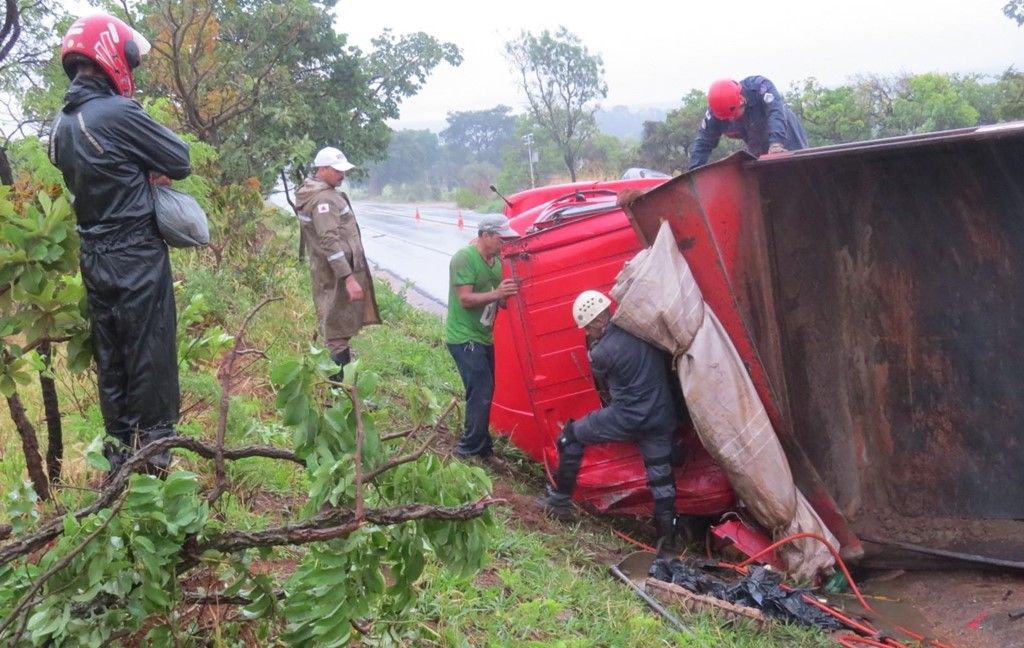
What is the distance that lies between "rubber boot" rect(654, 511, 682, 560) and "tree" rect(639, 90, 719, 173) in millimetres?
16921

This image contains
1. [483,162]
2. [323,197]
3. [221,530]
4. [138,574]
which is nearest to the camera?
[138,574]

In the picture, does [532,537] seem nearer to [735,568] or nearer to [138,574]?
[735,568]

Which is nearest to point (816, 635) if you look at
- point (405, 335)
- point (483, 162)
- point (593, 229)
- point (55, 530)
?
point (593, 229)

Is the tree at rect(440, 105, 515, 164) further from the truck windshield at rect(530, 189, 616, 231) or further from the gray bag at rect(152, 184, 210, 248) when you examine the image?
the gray bag at rect(152, 184, 210, 248)

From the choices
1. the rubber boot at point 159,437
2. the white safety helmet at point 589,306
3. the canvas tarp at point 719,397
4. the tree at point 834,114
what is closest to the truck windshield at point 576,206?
the white safety helmet at point 589,306

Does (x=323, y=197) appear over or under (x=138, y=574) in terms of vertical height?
over

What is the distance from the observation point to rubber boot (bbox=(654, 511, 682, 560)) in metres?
5.17

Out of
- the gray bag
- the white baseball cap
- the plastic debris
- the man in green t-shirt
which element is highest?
the white baseball cap

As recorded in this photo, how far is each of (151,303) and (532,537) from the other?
238cm

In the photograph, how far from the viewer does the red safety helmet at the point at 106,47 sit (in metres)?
3.12

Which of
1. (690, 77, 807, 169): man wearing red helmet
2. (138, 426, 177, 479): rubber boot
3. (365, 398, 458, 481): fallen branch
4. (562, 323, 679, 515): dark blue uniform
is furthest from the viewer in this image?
(690, 77, 807, 169): man wearing red helmet

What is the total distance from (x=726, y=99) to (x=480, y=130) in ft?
216

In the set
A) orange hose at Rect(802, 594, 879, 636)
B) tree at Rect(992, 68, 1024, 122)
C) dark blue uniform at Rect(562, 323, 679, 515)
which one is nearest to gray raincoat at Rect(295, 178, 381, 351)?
dark blue uniform at Rect(562, 323, 679, 515)

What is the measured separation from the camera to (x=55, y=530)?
2.10m
